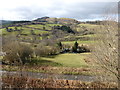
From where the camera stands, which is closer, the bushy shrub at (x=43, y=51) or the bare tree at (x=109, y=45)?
the bare tree at (x=109, y=45)

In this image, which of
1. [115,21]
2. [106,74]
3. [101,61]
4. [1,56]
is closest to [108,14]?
[115,21]

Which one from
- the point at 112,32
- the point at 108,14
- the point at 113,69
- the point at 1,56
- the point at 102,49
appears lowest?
the point at 1,56

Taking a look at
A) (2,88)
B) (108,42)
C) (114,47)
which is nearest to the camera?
(2,88)

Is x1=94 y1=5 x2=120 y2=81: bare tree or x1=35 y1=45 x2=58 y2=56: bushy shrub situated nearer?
x1=94 y1=5 x2=120 y2=81: bare tree

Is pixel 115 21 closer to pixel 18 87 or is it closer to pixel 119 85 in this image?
pixel 119 85

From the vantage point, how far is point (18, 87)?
17.7ft

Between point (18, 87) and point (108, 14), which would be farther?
point (108, 14)

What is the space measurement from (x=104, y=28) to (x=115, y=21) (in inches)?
31.6

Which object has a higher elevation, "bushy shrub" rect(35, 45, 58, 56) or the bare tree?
the bare tree

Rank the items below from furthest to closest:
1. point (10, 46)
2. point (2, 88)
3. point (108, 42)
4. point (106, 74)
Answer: point (10, 46) → point (106, 74) → point (108, 42) → point (2, 88)

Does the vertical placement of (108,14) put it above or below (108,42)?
above

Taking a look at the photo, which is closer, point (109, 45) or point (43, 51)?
→ point (109, 45)

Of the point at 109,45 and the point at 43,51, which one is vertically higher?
the point at 109,45

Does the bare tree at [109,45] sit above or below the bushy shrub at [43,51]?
above
